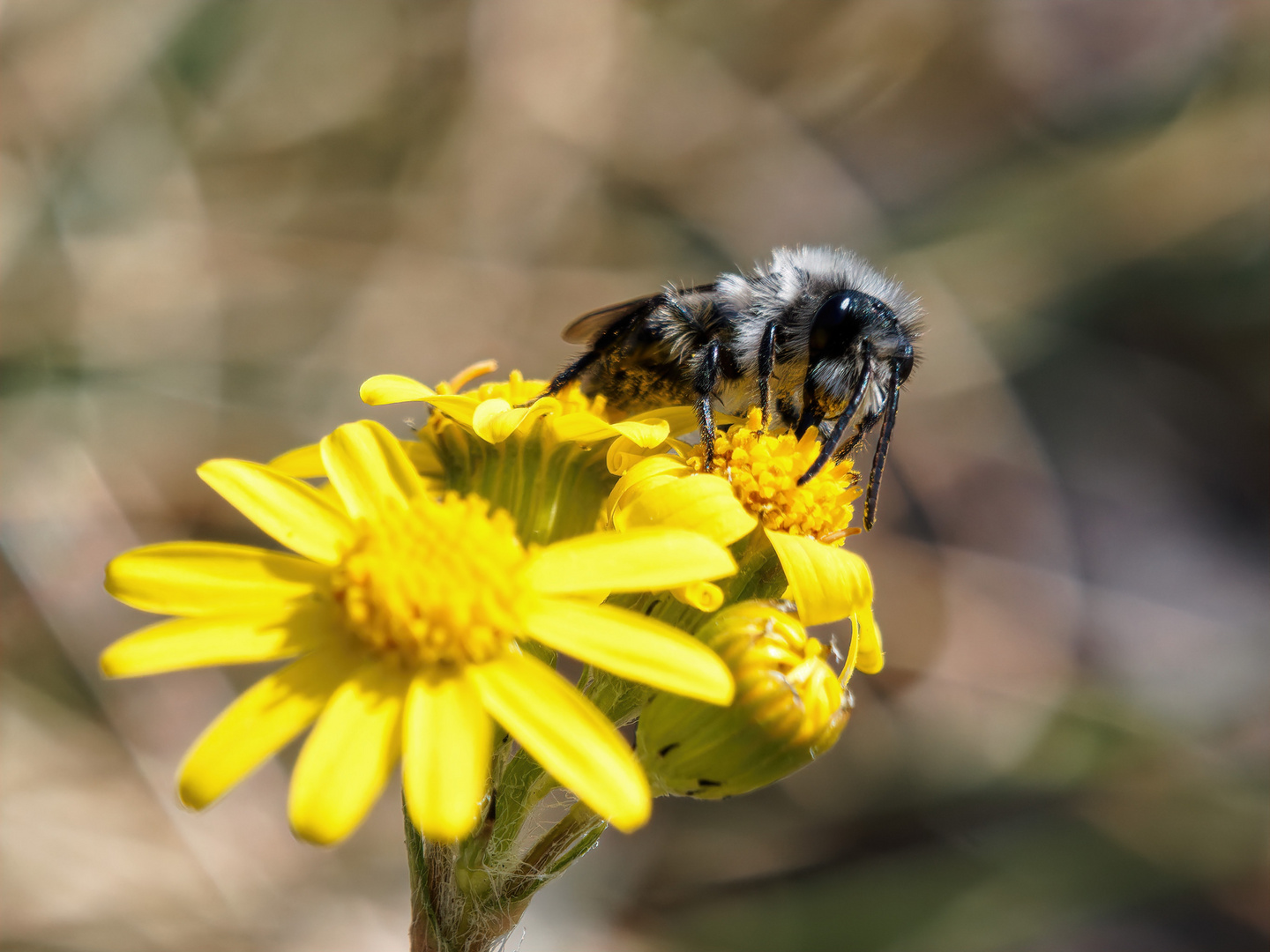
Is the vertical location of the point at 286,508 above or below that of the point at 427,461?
below

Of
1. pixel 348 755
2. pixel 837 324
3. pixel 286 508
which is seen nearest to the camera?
pixel 348 755

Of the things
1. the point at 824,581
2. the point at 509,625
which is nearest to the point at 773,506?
the point at 824,581

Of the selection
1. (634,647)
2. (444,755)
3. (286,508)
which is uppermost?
(286,508)

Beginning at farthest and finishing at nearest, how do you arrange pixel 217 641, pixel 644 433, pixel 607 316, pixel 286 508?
pixel 607 316 < pixel 644 433 < pixel 286 508 < pixel 217 641

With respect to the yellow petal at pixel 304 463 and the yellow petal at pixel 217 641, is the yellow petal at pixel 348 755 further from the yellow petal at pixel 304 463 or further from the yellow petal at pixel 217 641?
the yellow petal at pixel 304 463

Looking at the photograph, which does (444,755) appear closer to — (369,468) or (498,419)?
(369,468)

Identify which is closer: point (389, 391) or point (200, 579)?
point (200, 579)

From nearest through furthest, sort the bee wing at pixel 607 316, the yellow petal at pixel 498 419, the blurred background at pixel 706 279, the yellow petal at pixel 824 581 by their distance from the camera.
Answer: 1. the yellow petal at pixel 824 581
2. the yellow petal at pixel 498 419
3. the bee wing at pixel 607 316
4. the blurred background at pixel 706 279

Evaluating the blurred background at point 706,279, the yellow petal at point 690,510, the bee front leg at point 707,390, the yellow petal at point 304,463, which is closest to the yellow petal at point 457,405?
the yellow petal at point 304,463
